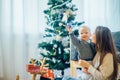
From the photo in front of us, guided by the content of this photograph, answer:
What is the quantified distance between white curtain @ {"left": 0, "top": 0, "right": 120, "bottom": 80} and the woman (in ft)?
2.88

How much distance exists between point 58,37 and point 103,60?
0.66 metres

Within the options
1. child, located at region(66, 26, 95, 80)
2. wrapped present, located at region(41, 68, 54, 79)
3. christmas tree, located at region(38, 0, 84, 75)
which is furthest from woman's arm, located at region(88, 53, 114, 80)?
christmas tree, located at region(38, 0, 84, 75)

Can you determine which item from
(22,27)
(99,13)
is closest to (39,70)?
(22,27)

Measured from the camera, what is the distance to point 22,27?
2.41m

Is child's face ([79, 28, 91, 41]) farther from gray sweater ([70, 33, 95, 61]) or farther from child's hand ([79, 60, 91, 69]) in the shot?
child's hand ([79, 60, 91, 69])

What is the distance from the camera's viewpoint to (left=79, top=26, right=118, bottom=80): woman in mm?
1381

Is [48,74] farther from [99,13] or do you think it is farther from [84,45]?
[99,13]

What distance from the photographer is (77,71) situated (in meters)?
1.59

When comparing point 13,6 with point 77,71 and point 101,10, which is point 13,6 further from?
point 77,71

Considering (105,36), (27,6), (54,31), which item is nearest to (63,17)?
(54,31)

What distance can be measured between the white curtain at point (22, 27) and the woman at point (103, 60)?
877mm

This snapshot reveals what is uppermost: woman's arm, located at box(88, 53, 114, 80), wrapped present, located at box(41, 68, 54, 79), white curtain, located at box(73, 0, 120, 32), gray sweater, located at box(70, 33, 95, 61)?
white curtain, located at box(73, 0, 120, 32)

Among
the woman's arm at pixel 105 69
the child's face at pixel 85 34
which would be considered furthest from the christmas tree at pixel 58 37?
the woman's arm at pixel 105 69

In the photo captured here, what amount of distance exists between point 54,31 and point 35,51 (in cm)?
57
